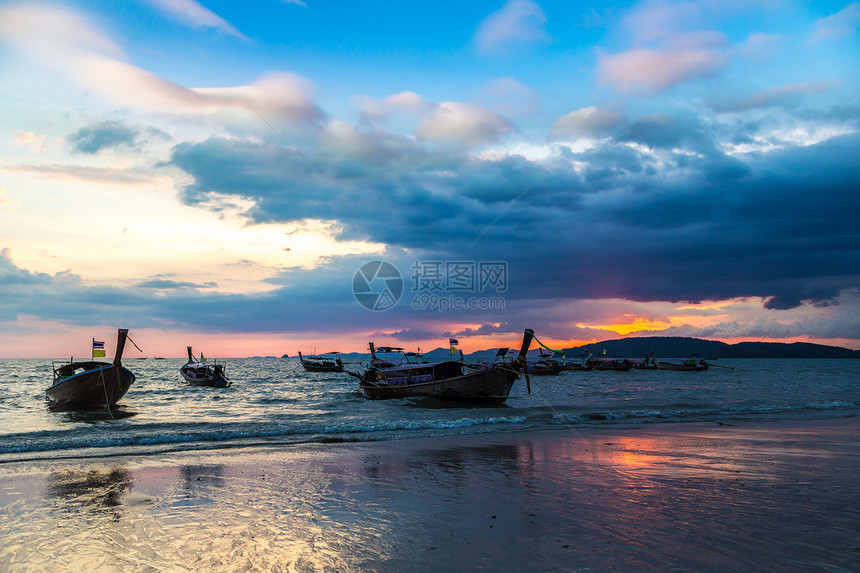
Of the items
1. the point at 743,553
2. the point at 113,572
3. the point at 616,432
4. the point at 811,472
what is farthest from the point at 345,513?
the point at 616,432

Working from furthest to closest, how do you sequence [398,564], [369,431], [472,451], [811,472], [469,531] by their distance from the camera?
[369,431] → [472,451] → [811,472] → [469,531] → [398,564]

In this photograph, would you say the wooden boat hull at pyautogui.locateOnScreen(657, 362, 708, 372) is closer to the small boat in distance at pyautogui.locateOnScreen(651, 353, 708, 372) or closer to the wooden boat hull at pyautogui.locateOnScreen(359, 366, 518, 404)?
the small boat in distance at pyautogui.locateOnScreen(651, 353, 708, 372)

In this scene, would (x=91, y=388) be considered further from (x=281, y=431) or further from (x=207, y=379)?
(x=207, y=379)

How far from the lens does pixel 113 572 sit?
6031 mm

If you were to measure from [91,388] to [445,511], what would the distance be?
30.6 m

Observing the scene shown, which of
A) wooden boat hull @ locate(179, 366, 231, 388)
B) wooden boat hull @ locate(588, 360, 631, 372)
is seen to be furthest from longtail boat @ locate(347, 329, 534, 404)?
wooden boat hull @ locate(588, 360, 631, 372)

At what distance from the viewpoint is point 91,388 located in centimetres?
3009

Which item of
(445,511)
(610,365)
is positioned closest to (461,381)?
(445,511)

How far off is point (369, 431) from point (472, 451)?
7269 mm

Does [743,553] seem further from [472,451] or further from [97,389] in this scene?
[97,389]

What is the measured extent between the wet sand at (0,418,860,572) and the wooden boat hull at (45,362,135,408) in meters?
17.6

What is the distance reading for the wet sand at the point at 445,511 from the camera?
6.07m

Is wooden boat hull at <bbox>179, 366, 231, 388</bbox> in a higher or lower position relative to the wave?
lower

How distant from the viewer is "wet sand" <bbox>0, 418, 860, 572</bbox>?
607 centimetres
